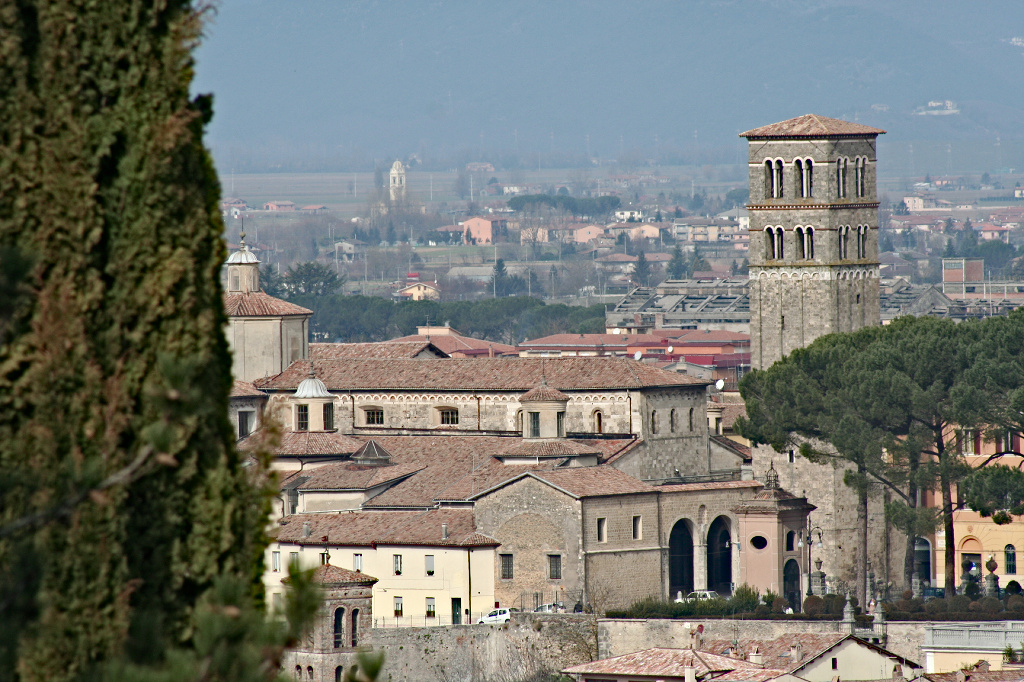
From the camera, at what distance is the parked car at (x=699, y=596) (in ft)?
134

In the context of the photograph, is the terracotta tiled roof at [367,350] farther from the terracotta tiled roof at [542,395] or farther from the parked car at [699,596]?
the parked car at [699,596]

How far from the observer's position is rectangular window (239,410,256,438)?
159 ft

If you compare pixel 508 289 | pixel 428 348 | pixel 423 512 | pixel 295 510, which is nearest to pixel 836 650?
pixel 423 512

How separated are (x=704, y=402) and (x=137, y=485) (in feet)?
123

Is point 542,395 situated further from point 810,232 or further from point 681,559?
point 810,232

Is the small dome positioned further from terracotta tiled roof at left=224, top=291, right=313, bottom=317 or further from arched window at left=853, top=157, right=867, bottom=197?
arched window at left=853, top=157, right=867, bottom=197

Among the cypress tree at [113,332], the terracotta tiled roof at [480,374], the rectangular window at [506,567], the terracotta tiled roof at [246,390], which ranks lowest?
the rectangular window at [506,567]

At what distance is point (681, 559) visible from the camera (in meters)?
43.9

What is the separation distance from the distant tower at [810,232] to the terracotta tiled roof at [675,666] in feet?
58.8

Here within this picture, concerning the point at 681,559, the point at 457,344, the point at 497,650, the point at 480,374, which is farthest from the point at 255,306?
the point at 457,344

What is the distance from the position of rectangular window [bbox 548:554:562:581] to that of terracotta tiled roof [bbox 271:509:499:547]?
1.11 m

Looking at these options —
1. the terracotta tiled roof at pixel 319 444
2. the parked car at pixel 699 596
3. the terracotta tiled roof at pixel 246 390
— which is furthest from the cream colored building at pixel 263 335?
the parked car at pixel 699 596

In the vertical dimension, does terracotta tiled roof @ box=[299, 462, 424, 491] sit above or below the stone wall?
above

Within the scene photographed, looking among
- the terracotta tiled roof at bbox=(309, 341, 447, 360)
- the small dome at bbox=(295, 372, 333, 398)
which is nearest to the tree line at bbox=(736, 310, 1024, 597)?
the terracotta tiled roof at bbox=(309, 341, 447, 360)
